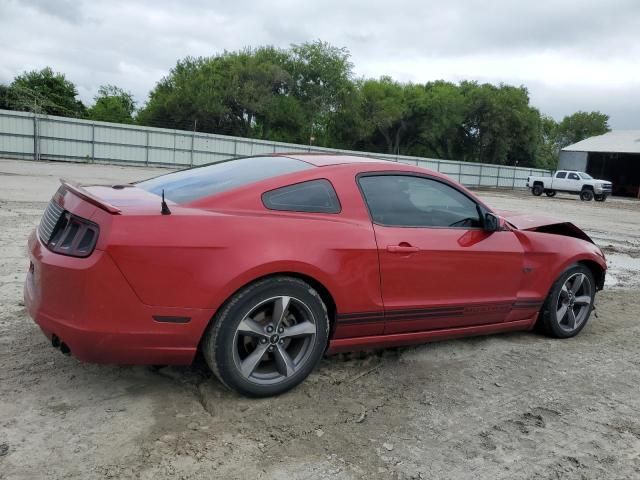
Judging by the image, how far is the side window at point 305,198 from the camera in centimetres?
317

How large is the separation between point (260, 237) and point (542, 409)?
1937 mm

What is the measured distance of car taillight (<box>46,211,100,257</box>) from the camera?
272 cm

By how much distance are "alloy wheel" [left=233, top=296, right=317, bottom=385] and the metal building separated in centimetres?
4823

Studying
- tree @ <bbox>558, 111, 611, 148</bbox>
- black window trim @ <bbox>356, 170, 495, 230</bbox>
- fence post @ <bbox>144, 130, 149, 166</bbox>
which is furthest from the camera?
tree @ <bbox>558, 111, 611, 148</bbox>

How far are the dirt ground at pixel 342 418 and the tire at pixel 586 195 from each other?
31.9 m

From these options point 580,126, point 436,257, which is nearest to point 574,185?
point 436,257

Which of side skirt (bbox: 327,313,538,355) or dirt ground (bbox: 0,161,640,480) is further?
side skirt (bbox: 327,313,538,355)

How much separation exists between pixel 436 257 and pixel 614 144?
5028 centimetres

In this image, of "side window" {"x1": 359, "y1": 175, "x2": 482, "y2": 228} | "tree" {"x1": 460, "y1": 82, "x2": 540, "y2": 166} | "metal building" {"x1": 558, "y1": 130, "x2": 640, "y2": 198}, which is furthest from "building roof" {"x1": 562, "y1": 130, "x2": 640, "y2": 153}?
"side window" {"x1": 359, "y1": 175, "x2": 482, "y2": 228}

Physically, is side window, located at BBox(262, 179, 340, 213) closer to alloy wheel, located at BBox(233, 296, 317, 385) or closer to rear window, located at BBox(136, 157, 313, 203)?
rear window, located at BBox(136, 157, 313, 203)

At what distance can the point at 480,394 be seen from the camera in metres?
3.40

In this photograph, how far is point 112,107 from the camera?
6581 centimetres

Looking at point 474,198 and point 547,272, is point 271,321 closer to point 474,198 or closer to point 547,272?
point 474,198

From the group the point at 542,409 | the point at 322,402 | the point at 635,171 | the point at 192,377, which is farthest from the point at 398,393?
the point at 635,171
